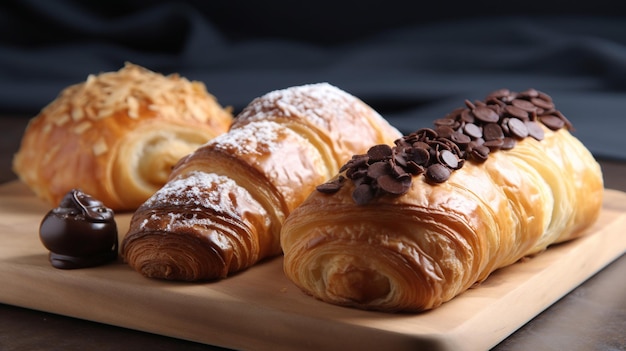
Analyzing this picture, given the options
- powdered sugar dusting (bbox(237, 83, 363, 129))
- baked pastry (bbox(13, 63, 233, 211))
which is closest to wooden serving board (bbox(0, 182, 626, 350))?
powdered sugar dusting (bbox(237, 83, 363, 129))

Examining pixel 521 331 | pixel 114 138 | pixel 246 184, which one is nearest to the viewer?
pixel 521 331

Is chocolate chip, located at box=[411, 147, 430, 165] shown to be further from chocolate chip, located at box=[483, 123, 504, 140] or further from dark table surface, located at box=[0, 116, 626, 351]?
dark table surface, located at box=[0, 116, 626, 351]

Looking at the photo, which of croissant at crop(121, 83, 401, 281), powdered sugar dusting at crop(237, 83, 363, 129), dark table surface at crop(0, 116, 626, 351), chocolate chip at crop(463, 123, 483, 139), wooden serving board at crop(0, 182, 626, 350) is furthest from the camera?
powdered sugar dusting at crop(237, 83, 363, 129)

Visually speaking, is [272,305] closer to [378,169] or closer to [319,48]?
[378,169]

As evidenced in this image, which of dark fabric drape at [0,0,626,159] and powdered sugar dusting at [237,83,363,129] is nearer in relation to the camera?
powdered sugar dusting at [237,83,363,129]

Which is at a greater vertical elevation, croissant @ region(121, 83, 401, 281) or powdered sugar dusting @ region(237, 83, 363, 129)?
powdered sugar dusting @ region(237, 83, 363, 129)

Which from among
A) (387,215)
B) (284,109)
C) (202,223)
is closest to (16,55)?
(284,109)

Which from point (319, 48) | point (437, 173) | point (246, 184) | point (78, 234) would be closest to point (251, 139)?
point (246, 184)
